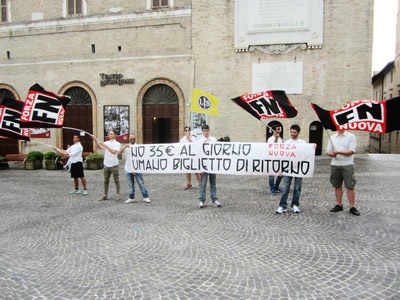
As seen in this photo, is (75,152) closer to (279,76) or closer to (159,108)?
(159,108)

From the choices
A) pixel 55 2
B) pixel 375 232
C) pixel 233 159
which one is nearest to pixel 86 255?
pixel 233 159

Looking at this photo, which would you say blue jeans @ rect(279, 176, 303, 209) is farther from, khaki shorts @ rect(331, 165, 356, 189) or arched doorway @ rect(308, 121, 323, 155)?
arched doorway @ rect(308, 121, 323, 155)

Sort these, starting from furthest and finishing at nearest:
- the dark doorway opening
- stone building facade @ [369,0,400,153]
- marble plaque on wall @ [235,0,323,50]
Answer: stone building facade @ [369,0,400,153]
the dark doorway opening
marble plaque on wall @ [235,0,323,50]

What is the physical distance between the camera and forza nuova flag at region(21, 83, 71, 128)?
8578mm

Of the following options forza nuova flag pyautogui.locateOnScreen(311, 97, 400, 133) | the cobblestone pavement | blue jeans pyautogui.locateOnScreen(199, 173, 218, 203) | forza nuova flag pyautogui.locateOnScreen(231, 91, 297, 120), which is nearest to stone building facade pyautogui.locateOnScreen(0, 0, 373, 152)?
forza nuova flag pyautogui.locateOnScreen(231, 91, 297, 120)

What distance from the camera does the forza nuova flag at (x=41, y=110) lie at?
338 inches

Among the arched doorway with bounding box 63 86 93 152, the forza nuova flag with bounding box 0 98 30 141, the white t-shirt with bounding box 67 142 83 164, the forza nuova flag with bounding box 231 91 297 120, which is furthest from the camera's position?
the arched doorway with bounding box 63 86 93 152

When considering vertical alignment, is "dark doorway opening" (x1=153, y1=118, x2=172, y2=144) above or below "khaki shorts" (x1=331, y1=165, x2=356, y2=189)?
above

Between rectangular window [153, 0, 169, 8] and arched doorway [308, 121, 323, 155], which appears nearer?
arched doorway [308, 121, 323, 155]

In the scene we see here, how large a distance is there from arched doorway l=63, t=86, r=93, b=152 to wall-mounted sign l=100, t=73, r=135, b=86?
1667 mm

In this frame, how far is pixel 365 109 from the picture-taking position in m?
7.00

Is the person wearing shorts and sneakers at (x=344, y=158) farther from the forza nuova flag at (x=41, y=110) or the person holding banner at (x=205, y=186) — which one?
the forza nuova flag at (x=41, y=110)

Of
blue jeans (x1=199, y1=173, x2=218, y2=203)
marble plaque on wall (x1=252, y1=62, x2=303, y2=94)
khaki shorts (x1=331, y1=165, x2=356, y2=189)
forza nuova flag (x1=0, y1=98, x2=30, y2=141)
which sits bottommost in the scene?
blue jeans (x1=199, y1=173, x2=218, y2=203)

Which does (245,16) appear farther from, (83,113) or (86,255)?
(86,255)
